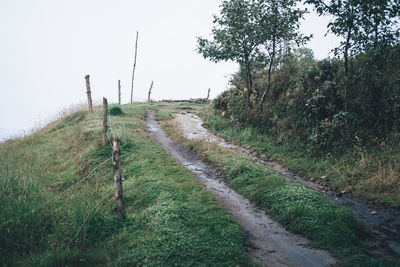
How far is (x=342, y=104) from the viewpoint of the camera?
29.9 ft

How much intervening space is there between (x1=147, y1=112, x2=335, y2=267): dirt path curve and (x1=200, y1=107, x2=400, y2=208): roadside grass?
269 centimetres

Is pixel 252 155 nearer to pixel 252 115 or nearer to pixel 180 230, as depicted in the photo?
pixel 252 115

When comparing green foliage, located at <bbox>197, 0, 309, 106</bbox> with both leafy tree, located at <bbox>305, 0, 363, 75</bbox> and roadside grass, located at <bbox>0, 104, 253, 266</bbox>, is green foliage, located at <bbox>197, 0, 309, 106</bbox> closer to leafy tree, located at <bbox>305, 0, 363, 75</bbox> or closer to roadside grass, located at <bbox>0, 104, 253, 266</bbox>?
leafy tree, located at <bbox>305, 0, 363, 75</bbox>

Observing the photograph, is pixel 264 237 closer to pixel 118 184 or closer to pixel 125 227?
pixel 125 227

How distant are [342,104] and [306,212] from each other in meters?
5.48

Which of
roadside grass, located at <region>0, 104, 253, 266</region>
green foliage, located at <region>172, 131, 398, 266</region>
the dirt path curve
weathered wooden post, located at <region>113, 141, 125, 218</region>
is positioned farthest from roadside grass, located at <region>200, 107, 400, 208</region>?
weathered wooden post, located at <region>113, 141, 125, 218</region>

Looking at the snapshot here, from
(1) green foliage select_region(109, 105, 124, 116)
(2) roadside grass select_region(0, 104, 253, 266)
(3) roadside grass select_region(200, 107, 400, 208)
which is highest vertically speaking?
(1) green foliage select_region(109, 105, 124, 116)

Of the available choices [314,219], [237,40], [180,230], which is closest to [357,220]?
[314,219]

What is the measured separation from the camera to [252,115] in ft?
44.3

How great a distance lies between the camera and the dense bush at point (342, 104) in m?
8.16

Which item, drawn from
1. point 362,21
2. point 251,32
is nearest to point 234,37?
point 251,32

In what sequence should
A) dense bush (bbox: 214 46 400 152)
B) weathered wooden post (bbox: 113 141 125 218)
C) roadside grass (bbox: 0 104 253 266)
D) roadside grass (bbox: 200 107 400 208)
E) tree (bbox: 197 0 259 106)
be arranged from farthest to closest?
tree (bbox: 197 0 259 106) < dense bush (bbox: 214 46 400 152) < roadside grass (bbox: 200 107 400 208) < weathered wooden post (bbox: 113 141 125 218) < roadside grass (bbox: 0 104 253 266)

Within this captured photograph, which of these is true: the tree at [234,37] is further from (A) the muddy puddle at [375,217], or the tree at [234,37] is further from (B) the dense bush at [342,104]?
(A) the muddy puddle at [375,217]

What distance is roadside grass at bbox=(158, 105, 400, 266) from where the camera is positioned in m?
4.24
